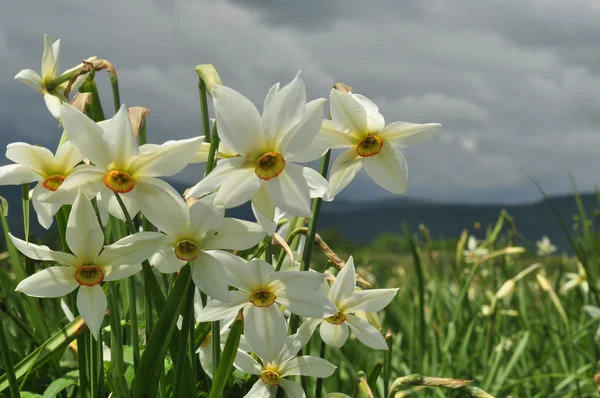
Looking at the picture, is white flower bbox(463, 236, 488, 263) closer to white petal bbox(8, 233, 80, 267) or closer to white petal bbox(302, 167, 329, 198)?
white petal bbox(302, 167, 329, 198)

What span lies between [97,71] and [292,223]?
60 cm

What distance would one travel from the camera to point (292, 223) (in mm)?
1610

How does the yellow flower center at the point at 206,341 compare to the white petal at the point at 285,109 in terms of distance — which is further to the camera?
the yellow flower center at the point at 206,341

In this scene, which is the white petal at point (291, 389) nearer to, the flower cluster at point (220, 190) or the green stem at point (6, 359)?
the flower cluster at point (220, 190)

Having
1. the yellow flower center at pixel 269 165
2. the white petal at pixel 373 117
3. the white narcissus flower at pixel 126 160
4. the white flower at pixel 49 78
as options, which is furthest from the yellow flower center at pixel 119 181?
the white flower at pixel 49 78

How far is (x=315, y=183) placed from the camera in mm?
1095

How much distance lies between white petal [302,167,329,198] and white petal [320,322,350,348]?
0.38m

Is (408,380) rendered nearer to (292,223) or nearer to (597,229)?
(292,223)

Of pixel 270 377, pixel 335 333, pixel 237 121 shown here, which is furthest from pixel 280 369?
pixel 237 121

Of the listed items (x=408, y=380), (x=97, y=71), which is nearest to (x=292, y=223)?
(x=408, y=380)

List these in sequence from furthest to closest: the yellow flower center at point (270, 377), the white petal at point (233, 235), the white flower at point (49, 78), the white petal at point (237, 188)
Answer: the white flower at point (49, 78), the yellow flower center at point (270, 377), the white petal at point (233, 235), the white petal at point (237, 188)

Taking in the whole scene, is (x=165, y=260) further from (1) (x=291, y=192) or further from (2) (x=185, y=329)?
(1) (x=291, y=192)

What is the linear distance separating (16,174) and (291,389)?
0.73 metres

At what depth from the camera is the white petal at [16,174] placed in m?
1.10
